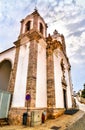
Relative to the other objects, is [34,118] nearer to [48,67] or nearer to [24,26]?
[48,67]

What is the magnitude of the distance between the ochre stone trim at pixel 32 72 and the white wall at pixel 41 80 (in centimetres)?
55

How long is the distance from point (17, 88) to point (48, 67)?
3833mm

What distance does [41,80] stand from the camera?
10.7 m

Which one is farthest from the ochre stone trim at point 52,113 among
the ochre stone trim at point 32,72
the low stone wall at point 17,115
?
the ochre stone trim at point 32,72

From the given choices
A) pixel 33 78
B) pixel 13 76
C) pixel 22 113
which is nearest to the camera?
pixel 22 113

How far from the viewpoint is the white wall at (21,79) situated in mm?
9375

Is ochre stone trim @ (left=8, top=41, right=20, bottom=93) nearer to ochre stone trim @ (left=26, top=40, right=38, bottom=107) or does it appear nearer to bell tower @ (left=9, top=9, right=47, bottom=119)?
bell tower @ (left=9, top=9, right=47, bottom=119)

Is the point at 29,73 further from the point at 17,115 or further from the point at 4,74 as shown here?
the point at 4,74

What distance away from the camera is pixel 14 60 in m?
12.0

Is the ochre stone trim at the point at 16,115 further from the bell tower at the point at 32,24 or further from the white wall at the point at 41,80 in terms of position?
the bell tower at the point at 32,24

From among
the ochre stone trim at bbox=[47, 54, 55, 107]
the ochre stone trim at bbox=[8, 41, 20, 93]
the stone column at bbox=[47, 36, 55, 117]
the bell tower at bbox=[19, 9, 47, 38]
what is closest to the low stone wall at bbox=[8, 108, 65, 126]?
the stone column at bbox=[47, 36, 55, 117]

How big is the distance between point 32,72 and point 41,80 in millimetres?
1416

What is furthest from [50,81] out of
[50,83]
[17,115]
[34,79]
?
[17,115]

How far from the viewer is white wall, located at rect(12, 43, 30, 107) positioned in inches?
369
